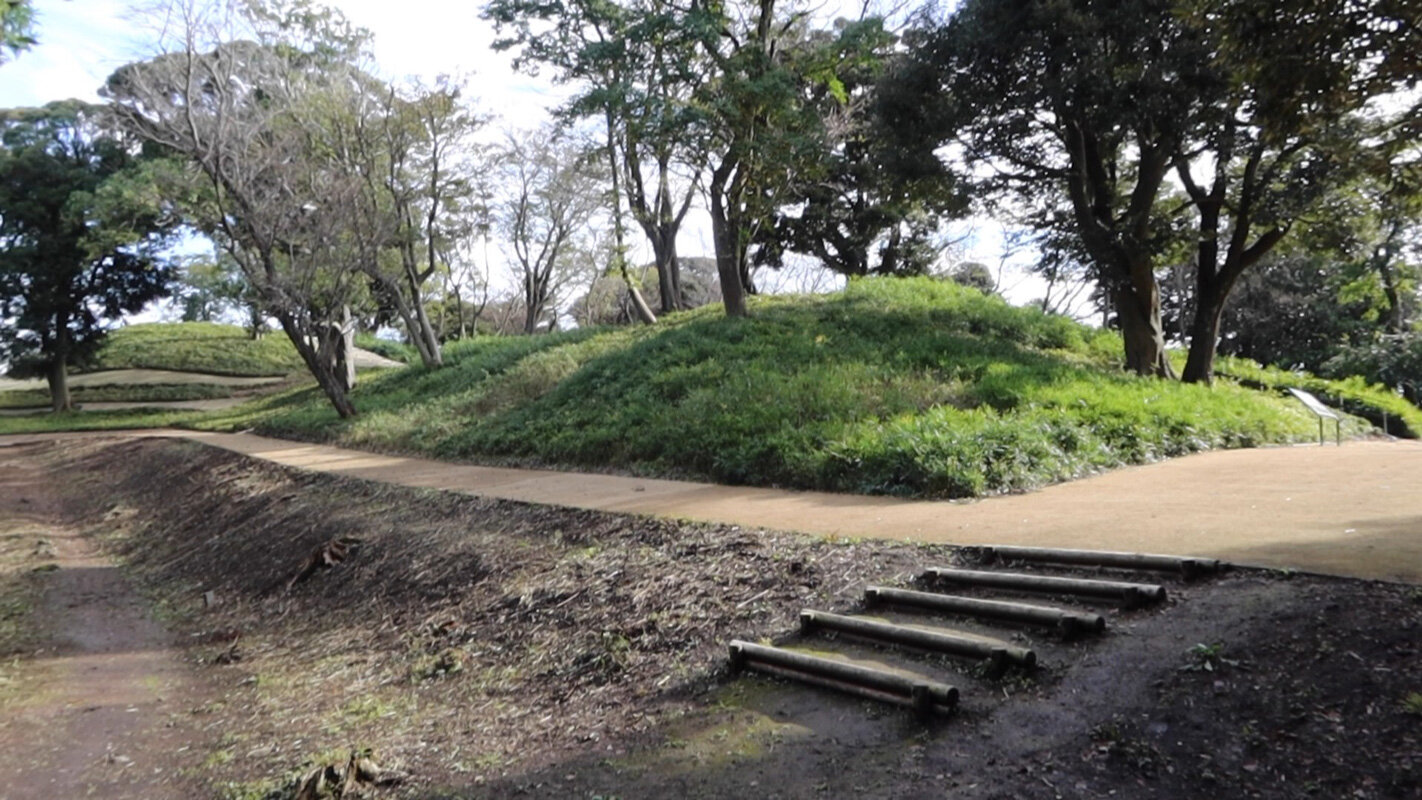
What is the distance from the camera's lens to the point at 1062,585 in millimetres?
4941

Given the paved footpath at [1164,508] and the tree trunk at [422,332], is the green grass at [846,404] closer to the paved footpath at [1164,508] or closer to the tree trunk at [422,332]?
the paved footpath at [1164,508]

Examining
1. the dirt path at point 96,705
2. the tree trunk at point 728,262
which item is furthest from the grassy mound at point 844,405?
the dirt path at point 96,705

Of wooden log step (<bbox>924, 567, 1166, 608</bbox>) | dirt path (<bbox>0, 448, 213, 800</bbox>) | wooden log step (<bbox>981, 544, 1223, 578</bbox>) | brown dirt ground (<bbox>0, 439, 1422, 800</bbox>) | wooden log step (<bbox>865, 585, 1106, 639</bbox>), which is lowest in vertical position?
dirt path (<bbox>0, 448, 213, 800</bbox>)

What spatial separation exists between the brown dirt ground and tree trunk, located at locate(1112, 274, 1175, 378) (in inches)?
450

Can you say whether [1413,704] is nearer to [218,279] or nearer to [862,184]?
[862,184]

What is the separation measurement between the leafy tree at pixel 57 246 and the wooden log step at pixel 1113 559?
3138 centimetres

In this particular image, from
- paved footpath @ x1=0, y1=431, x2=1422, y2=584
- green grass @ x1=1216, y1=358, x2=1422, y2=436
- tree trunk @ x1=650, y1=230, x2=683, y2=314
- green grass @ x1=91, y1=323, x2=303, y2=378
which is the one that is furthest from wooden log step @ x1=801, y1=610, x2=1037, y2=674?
green grass @ x1=91, y1=323, x2=303, y2=378

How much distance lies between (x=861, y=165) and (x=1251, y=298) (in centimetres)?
1794

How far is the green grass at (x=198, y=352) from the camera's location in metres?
38.1

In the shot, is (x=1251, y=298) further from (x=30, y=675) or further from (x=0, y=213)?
(x=0, y=213)

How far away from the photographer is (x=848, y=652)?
4812mm

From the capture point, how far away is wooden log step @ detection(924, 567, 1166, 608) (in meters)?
4.64

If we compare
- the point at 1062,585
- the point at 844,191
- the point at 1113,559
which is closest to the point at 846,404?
the point at 1113,559

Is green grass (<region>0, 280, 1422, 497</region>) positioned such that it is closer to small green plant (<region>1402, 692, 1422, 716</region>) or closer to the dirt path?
small green plant (<region>1402, 692, 1422, 716</region>)
